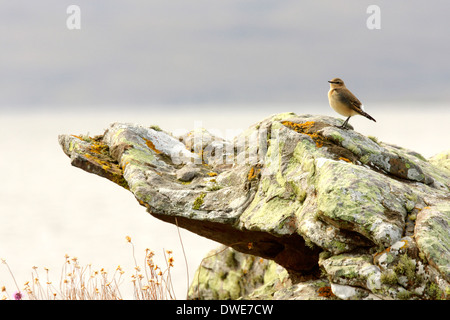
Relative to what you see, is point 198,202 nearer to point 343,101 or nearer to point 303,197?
point 303,197

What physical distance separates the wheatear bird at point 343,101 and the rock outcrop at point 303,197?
58cm

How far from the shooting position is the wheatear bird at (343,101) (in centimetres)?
1433

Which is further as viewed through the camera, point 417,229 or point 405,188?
point 405,188

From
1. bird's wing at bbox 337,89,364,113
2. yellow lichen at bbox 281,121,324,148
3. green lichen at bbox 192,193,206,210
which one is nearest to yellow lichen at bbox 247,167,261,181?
green lichen at bbox 192,193,206,210

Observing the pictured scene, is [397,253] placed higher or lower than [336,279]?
higher

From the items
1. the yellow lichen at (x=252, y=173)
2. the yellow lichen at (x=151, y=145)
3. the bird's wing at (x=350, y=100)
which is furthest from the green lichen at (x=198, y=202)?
the bird's wing at (x=350, y=100)

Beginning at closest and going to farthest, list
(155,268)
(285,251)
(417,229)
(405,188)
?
(417,229), (405,188), (155,268), (285,251)

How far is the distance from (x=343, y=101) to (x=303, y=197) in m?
4.00

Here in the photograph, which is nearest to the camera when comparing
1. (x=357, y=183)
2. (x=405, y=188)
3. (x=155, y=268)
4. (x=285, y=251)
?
(x=357, y=183)

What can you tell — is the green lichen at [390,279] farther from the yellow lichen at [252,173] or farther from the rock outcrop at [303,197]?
the yellow lichen at [252,173]

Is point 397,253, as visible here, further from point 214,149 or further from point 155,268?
point 214,149

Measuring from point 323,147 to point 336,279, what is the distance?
12.4 ft

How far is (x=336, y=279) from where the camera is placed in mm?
10148
